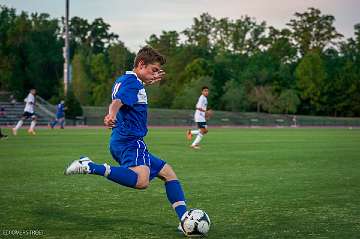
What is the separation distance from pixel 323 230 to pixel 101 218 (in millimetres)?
2544

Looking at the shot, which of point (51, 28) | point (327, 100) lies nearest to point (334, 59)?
point (327, 100)

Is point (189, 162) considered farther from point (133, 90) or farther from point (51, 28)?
point (51, 28)

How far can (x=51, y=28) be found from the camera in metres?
76.8

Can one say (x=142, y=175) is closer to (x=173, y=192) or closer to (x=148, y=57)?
(x=173, y=192)

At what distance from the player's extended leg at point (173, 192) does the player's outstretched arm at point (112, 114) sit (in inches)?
33.4

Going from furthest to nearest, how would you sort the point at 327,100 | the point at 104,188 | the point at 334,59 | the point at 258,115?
the point at 334,59 → the point at 327,100 → the point at 258,115 → the point at 104,188

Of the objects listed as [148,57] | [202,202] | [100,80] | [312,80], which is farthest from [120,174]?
[100,80]

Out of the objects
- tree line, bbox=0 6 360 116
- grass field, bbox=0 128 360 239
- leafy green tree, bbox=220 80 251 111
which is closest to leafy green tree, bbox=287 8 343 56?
tree line, bbox=0 6 360 116

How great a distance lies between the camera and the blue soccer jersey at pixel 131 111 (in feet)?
21.3

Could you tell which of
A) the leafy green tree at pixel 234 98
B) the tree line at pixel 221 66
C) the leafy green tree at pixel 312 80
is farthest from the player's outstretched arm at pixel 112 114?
the leafy green tree at pixel 312 80

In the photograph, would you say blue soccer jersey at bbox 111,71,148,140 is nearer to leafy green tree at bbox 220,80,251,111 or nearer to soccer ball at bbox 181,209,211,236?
soccer ball at bbox 181,209,211,236

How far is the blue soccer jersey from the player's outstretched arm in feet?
0.35

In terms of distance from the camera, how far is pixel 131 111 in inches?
259

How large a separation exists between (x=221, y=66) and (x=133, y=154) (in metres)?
82.4
